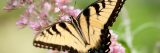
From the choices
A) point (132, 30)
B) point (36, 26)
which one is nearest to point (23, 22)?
point (36, 26)

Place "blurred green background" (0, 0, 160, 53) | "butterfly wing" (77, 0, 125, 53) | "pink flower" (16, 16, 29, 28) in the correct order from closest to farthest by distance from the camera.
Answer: "butterfly wing" (77, 0, 125, 53), "pink flower" (16, 16, 29, 28), "blurred green background" (0, 0, 160, 53)

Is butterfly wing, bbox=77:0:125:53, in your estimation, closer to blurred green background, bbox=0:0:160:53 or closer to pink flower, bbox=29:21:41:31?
pink flower, bbox=29:21:41:31

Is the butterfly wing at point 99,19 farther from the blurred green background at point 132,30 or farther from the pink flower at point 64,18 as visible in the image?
the blurred green background at point 132,30

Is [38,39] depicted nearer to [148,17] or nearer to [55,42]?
[55,42]

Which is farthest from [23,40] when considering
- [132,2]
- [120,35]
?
[120,35]

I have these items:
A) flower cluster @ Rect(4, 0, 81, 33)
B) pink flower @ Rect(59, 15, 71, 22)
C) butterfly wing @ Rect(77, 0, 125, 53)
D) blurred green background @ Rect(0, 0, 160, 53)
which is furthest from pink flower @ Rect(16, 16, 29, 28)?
blurred green background @ Rect(0, 0, 160, 53)

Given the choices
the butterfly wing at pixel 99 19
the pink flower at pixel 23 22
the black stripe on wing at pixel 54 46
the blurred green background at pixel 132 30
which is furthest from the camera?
the blurred green background at pixel 132 30

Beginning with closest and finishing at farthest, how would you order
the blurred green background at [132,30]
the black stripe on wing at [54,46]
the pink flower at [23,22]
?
the black stripe on wing at [54,46] → the pink flower at [23,22] → the blurred green background at [132,30]

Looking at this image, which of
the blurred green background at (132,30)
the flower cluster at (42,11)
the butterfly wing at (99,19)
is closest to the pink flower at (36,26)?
the flower cluster at (42,11)
